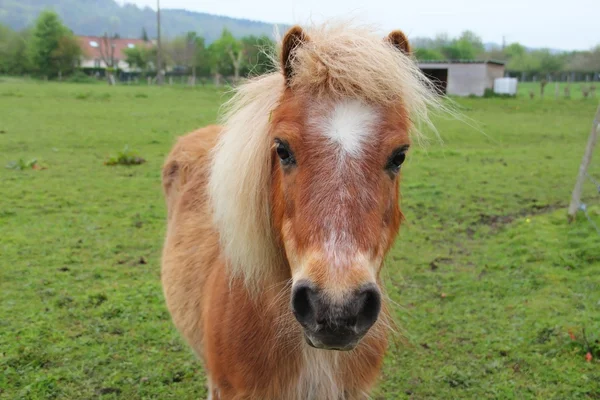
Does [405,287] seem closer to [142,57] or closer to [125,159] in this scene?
[125,159]

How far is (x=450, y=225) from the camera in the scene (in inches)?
290

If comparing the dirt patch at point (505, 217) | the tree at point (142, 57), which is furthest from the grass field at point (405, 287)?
the tree at point (142, 57)

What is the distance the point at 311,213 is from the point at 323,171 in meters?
0.16

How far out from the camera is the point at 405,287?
5469mm

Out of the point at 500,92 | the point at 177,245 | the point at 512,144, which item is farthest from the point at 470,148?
the point at 500,92

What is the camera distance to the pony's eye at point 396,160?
1946 millimetres

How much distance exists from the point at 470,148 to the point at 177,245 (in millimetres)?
12206

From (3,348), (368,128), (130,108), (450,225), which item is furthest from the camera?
(130,108)

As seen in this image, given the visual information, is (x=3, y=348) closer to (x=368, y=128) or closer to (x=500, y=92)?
(x=368, y=128)

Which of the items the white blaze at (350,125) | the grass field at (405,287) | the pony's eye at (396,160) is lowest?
the grass field at (405,287)

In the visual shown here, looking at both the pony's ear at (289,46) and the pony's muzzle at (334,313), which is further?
the pony's ear at (289,46)

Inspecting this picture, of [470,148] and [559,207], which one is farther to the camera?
[470,148]

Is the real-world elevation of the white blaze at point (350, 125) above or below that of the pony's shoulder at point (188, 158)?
above

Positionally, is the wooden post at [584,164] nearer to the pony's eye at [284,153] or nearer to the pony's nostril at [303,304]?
the pony's eye at [284,153]
